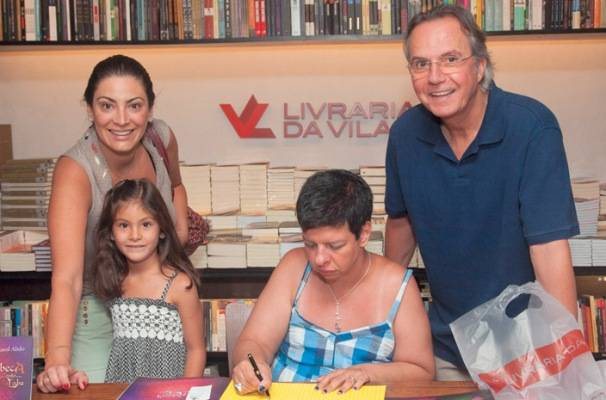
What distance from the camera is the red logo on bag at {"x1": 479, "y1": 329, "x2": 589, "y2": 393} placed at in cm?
204

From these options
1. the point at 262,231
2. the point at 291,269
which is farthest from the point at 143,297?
the point at 262,231

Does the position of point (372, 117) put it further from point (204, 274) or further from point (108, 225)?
point (108, 225)

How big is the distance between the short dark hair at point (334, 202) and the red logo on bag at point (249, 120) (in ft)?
6.15

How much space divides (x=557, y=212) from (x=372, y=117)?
6.77 feet

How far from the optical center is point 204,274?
3.91 m

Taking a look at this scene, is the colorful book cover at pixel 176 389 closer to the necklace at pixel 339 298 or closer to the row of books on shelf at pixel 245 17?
the necklace at pixel 339 298

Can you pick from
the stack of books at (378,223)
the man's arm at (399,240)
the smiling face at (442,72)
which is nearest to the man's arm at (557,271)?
the smiling face at (442,72)

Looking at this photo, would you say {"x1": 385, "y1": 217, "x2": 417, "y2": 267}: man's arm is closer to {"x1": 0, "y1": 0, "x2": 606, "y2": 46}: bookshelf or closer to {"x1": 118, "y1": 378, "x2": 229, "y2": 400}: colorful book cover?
{"x1": 118, "y1": 378, "x2": 229, "y2": 400}: colorful book cover

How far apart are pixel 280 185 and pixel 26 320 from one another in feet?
3.91

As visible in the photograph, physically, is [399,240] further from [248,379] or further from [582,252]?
[582,252]

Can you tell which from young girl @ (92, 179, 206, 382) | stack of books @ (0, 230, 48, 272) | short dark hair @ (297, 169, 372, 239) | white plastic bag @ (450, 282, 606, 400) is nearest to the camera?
white plastic bag @ (450, 282, 606, 400)

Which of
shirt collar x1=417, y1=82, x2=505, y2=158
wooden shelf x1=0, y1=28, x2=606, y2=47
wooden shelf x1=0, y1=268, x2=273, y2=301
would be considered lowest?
wooden shelf x1=0, y1=268, x2=273, y2=301

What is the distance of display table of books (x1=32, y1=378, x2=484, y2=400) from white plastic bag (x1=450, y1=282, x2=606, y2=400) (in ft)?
0.26

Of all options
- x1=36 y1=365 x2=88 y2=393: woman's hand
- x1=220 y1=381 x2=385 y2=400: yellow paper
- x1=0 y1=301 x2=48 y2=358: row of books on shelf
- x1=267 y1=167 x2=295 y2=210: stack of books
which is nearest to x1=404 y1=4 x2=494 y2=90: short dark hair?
x1=220 y1=381 x2=385 y2=400: yellow paper
